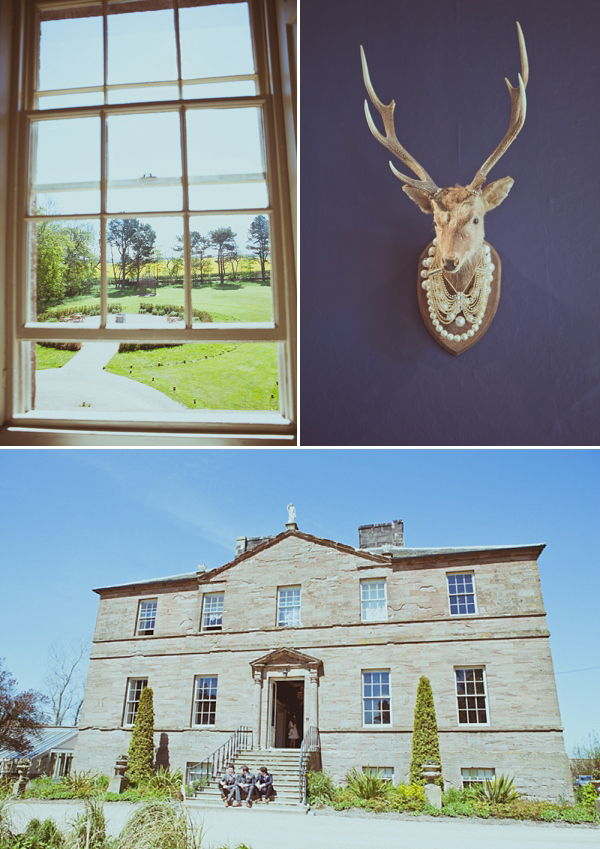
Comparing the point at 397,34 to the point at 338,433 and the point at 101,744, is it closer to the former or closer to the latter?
the point at 338,433

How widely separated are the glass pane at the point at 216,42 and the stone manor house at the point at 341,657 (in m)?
2.03

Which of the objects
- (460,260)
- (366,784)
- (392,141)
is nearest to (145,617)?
(366,784)

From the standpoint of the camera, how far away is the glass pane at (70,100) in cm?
312

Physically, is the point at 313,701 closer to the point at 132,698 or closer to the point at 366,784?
the point at 366,784

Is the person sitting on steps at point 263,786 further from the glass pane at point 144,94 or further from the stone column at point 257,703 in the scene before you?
the glass pane at point 144,94

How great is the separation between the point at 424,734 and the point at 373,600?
46 cm

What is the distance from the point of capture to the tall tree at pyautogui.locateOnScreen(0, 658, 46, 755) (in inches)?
97.6

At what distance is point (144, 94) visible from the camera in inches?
121

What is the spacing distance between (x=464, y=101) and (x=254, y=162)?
98cm

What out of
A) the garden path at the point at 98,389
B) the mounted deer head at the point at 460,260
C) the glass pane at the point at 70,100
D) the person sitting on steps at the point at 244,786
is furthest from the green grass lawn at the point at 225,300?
the person sitting on steps at the point at 244,786

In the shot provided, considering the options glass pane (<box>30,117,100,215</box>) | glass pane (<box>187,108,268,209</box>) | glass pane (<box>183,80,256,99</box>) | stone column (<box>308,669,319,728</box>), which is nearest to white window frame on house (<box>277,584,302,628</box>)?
stone column (<box>308,669,319,728</box>)

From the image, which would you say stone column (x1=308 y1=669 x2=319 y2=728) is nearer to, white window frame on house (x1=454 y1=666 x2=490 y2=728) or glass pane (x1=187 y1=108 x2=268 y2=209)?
white window frame on house (x1=454 y1=666 x2=490 y2=728)

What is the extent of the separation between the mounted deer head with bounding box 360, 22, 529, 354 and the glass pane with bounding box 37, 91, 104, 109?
1.47 metres

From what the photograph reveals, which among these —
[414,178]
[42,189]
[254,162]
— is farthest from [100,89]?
[414,178]
